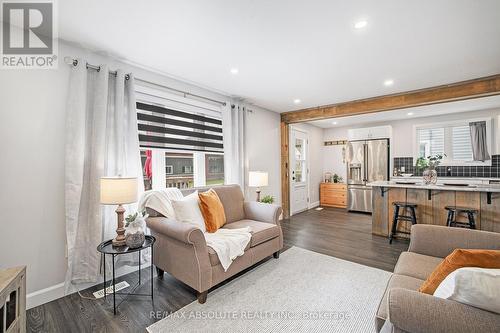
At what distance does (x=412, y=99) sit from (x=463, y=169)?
9.52ft

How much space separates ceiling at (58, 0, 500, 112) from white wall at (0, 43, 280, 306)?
560 mm

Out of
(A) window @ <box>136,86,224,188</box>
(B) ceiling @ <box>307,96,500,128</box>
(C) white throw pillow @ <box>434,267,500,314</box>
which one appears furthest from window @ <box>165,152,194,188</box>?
(B) ceiling @ <box>307,96,500,128</box>

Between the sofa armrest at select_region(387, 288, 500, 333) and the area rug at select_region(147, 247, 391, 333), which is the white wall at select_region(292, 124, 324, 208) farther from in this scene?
the sofa armrest at select_region(387, 288, 500, 333)

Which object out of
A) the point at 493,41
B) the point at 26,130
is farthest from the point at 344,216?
the point at 26,130

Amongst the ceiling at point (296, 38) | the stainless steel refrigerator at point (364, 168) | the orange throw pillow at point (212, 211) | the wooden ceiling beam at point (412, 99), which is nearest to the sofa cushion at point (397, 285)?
the orange throw pillow at point (212, 211)

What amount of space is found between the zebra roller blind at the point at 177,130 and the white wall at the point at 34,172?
2.71 ft

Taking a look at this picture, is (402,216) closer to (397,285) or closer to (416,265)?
(416,265)

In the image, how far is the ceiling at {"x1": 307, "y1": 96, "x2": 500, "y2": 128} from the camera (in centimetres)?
436

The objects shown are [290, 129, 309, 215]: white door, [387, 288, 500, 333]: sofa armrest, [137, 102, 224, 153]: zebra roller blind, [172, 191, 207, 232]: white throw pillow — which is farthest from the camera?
[290, 129, 309, 215]: white door

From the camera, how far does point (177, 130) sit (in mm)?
3227

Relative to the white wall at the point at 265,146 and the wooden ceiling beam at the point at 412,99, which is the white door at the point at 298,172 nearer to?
the white wall at the point at 265,146

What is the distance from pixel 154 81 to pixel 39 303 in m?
2.63

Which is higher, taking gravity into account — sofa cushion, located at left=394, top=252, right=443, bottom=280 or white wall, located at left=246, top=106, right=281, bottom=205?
white wall, located at left=246, top=106, right=281, bottom=205

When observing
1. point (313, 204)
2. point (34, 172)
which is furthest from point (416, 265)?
point (313, 204)
